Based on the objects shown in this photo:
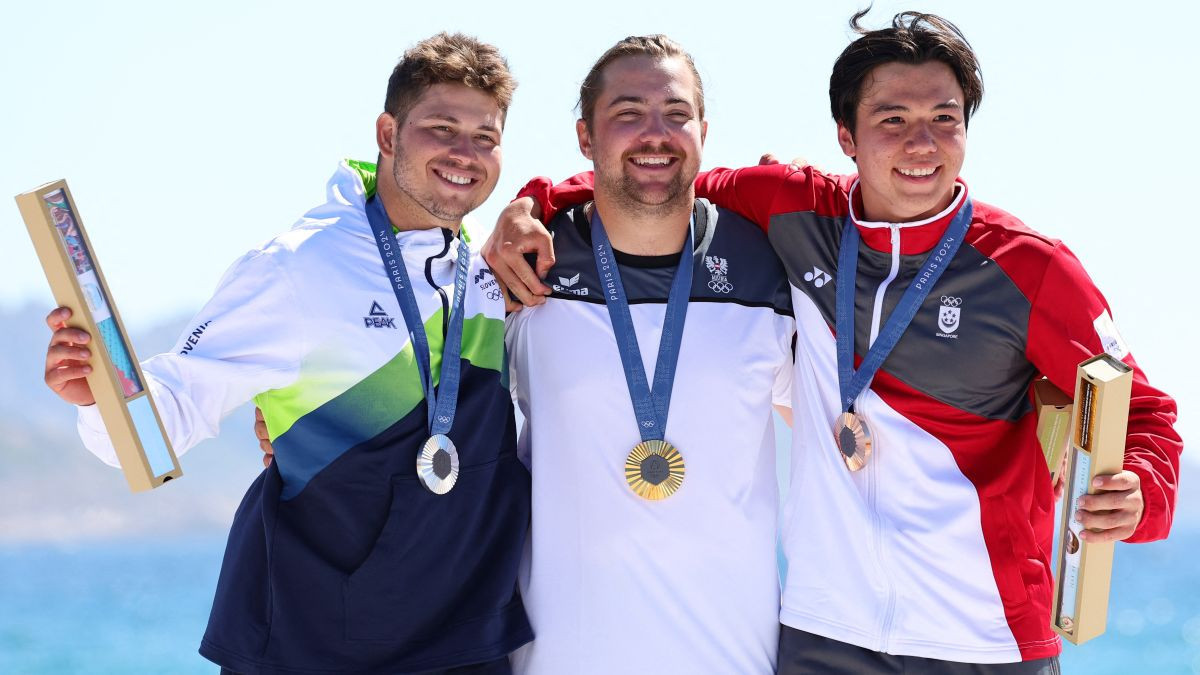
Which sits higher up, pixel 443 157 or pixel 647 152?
pixel 443 157

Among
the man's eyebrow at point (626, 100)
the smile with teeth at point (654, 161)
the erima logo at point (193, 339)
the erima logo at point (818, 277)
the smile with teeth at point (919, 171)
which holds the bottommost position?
the erima logo at point (818, 277)

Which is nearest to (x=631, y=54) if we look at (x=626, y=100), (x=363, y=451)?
(x=626, y=100)

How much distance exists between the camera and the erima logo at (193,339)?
10.00ft

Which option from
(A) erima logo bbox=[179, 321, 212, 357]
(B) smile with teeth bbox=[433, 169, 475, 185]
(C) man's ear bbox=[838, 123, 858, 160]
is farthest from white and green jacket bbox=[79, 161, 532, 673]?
→ (C) man's ear bbox=[838, 123, 858, 160]

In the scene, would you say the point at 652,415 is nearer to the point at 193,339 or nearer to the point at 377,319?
the point at 377,319

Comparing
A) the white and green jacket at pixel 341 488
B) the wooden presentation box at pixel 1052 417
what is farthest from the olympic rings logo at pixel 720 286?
the wooden presentation box at pixel 1052 417

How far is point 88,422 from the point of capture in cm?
276

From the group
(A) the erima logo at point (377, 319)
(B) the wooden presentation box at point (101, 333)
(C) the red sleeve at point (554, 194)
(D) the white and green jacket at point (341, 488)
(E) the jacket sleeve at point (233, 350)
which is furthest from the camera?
(C) the red sleeve at point (554, 194)

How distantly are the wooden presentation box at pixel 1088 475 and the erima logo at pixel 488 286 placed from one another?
1600mm

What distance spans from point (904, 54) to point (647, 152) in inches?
30.6

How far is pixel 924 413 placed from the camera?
3.25 metres

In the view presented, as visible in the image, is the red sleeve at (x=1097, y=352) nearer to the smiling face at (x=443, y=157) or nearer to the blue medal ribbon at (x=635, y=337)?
the blue medal ribbon at (x=635, y=337)

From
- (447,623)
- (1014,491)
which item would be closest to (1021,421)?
(1014,491)

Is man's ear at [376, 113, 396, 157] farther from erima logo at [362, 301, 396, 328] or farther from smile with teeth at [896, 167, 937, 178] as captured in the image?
smile with teeth at [896, 167, 937, 178]
